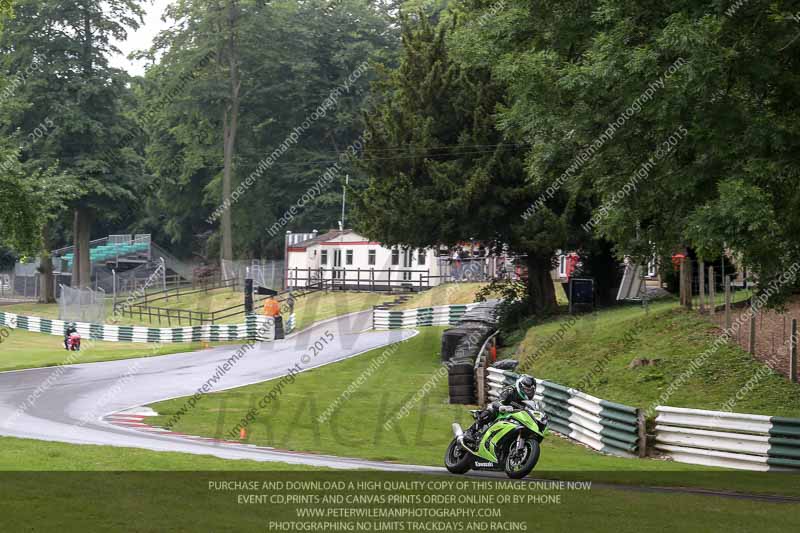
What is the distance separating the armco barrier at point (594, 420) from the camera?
18.8 m

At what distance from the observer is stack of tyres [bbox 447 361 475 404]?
1076 inches

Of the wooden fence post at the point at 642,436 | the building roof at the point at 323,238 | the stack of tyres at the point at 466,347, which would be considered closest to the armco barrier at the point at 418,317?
the stack of tyres at the point at 466,347

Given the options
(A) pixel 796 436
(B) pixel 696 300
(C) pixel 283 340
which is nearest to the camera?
(A) pixel 796 436

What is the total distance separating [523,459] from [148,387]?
18.0m

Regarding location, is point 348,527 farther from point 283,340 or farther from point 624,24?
point 283,340

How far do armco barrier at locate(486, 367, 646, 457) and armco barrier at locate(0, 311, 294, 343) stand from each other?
81.0 feet

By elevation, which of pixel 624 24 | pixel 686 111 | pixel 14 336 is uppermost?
pixel 624 24

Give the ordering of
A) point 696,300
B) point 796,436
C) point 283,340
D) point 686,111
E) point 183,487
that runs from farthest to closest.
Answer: point 283,340, point 696,300, point 686,111, point 796,436, point 183,487

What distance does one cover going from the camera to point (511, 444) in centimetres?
1409

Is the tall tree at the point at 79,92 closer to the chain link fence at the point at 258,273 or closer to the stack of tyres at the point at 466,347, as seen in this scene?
the chain link fence at the point at 258,273

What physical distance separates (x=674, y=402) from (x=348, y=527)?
41.4ft

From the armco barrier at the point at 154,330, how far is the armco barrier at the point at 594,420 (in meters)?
24.7

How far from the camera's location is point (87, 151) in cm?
7375

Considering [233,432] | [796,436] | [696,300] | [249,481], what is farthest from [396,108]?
[249,481]
